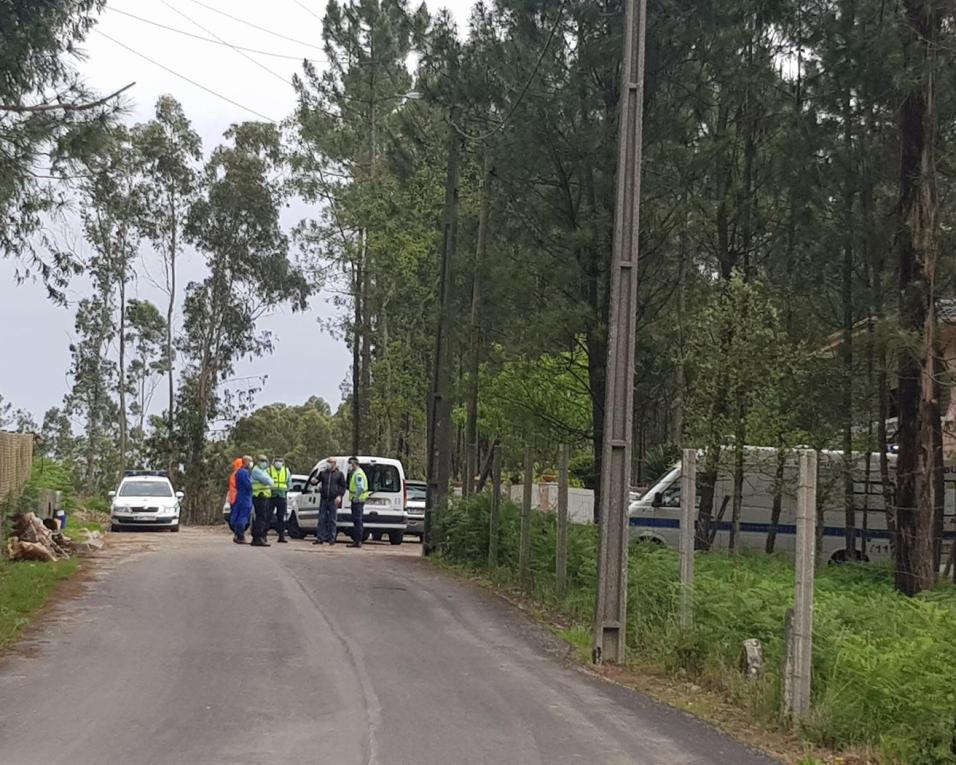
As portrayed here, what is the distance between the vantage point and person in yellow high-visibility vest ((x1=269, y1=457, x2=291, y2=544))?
24.7 metres

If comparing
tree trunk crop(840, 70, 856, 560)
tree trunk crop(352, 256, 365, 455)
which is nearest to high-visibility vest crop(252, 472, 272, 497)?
tree trunk crop(840, 70, 856, 560)

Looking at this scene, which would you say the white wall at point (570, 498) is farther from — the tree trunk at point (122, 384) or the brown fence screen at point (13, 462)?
the tree trunk at point (122, 384)

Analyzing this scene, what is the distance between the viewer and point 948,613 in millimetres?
9734

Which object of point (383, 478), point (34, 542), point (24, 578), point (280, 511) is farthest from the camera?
point (383, 478)

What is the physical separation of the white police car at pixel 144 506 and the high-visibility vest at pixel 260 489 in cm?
868

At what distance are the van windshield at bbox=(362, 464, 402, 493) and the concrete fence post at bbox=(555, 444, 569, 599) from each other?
12.4m

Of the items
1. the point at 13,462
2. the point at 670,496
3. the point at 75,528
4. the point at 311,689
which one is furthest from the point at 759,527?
the point at 311,689

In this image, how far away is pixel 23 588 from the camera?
15.3m

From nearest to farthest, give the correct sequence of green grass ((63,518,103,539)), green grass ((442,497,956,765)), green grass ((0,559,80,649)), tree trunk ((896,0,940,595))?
green grass ((442,497,956,765)) → green grass ((0,559,80,649)) → tree trunk ((896,0,940,595)) → green grass ((63,518,103,539))

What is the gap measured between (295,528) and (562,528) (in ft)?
53.2

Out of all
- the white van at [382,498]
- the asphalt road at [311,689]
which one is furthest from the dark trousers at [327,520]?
the asphalt road at [311,689]

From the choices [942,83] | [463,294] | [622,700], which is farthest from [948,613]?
[463,294]

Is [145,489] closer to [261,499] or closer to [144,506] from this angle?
[144,506]

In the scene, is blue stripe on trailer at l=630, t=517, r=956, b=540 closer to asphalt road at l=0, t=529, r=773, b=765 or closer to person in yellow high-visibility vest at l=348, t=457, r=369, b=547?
person in yellow high-visibility vest at l=348, t=457, r=369, b=547
